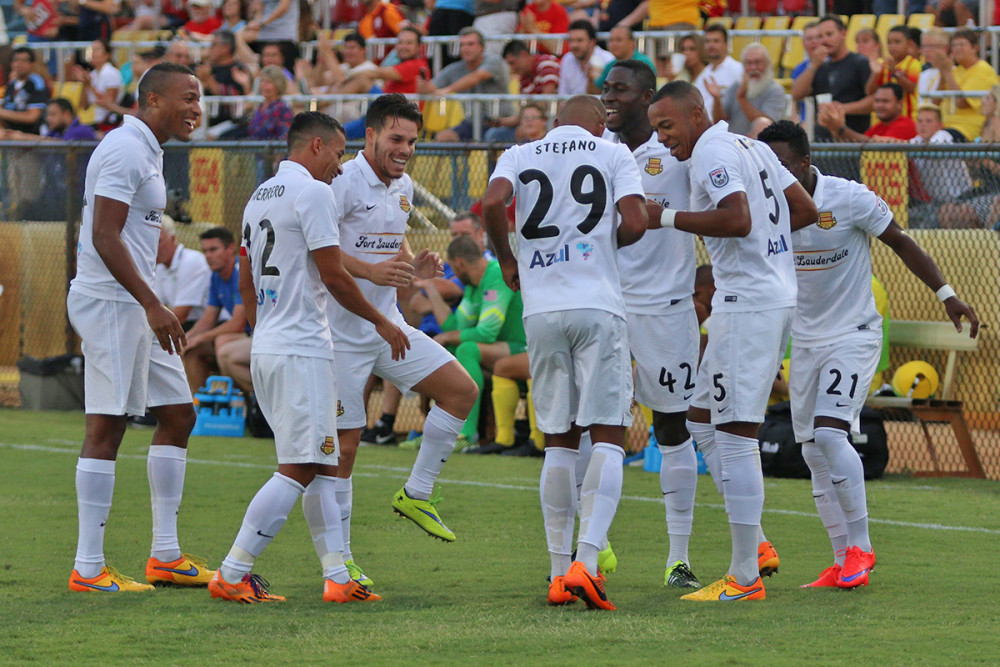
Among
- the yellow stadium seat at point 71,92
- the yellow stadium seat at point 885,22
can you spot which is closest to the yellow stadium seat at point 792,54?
the yellow stadium seat at point 885,22

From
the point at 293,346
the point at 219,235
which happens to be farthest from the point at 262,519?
the point at 219,235

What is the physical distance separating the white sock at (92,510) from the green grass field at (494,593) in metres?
0.19

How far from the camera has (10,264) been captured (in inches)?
614

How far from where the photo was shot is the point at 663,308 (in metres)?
7.02

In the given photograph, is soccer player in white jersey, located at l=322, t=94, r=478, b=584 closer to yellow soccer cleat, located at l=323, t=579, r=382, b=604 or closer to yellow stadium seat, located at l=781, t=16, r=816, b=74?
yellow soccer cleat, located at l=323, t=579, r=382, b=604

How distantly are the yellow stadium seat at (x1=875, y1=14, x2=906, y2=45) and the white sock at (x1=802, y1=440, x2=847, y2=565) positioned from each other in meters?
11.3

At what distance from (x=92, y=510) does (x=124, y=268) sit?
1.16m

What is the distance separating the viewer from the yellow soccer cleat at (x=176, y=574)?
22.1 feet

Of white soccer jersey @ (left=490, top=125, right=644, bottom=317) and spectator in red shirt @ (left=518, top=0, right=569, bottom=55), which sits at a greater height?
spectator in red shirt @ (left=518, top=0, right=569, bottom=55)

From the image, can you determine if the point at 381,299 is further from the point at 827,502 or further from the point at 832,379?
the point at 827,502

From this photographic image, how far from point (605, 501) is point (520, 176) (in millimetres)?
1489

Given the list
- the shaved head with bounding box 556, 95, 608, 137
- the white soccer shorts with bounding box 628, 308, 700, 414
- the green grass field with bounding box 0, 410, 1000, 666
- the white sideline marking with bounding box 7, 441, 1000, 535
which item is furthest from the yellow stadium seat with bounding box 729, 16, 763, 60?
the shaved head with bounding box 556, 95, 608, 137

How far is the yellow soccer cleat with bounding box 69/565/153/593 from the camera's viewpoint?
6.48 meters

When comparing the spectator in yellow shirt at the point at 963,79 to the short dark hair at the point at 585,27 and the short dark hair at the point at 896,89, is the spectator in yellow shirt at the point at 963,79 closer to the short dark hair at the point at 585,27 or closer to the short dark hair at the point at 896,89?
the short dark hair at the point at 896,89
